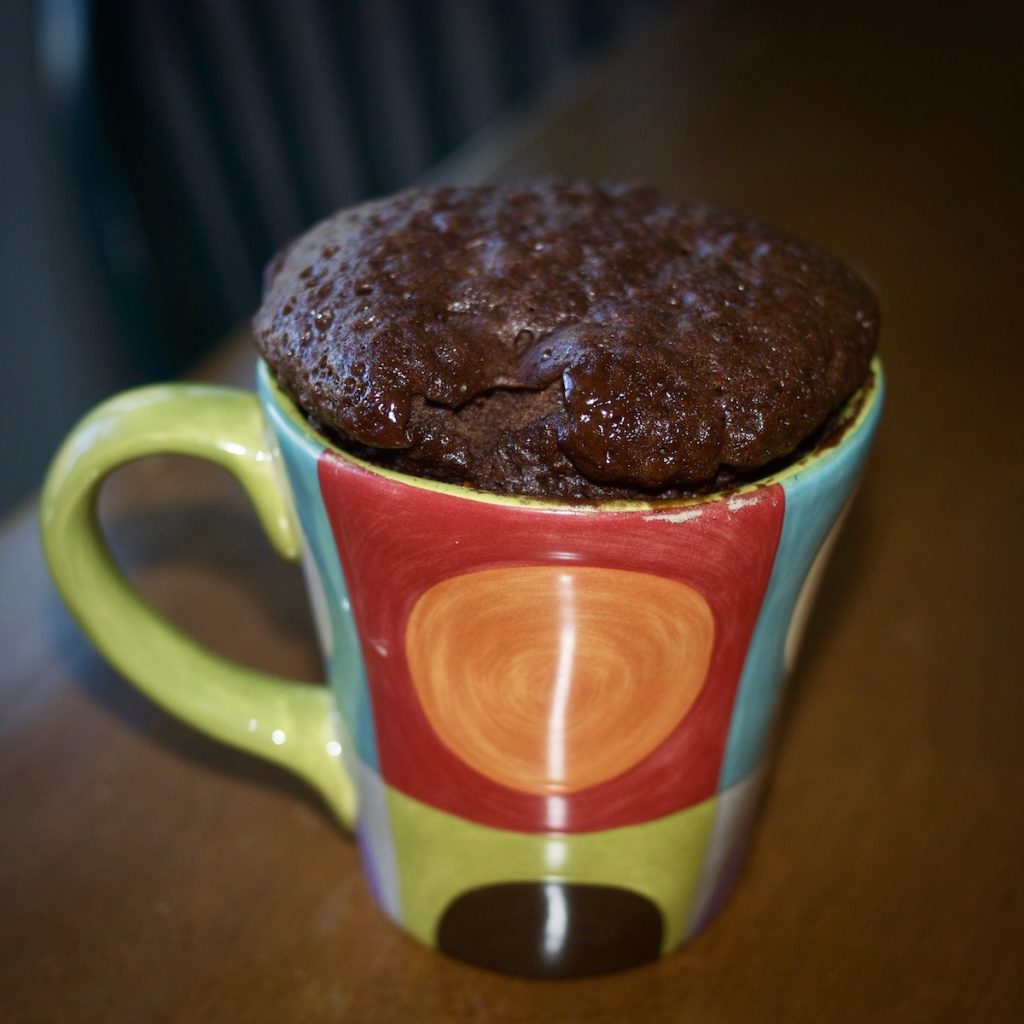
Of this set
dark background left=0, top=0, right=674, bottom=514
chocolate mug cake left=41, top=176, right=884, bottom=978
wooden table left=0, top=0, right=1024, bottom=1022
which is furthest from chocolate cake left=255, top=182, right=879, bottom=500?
dark background left=0, top=0, right=674, bottom=514

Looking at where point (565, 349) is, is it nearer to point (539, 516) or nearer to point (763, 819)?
point (539, 516)

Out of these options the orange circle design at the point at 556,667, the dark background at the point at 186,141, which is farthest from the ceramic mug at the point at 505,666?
the dark background at the point at 186,141

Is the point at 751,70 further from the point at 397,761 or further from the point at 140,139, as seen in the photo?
the point at 397,761

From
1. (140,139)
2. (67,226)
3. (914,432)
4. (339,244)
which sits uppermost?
(339,244)

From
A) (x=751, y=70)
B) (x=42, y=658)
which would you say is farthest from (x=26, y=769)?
(x=751, y=70)

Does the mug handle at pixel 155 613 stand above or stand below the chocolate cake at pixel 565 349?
below

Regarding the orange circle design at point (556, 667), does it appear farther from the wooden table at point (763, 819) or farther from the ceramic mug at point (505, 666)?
→ the wooden table at point (763, 819)
